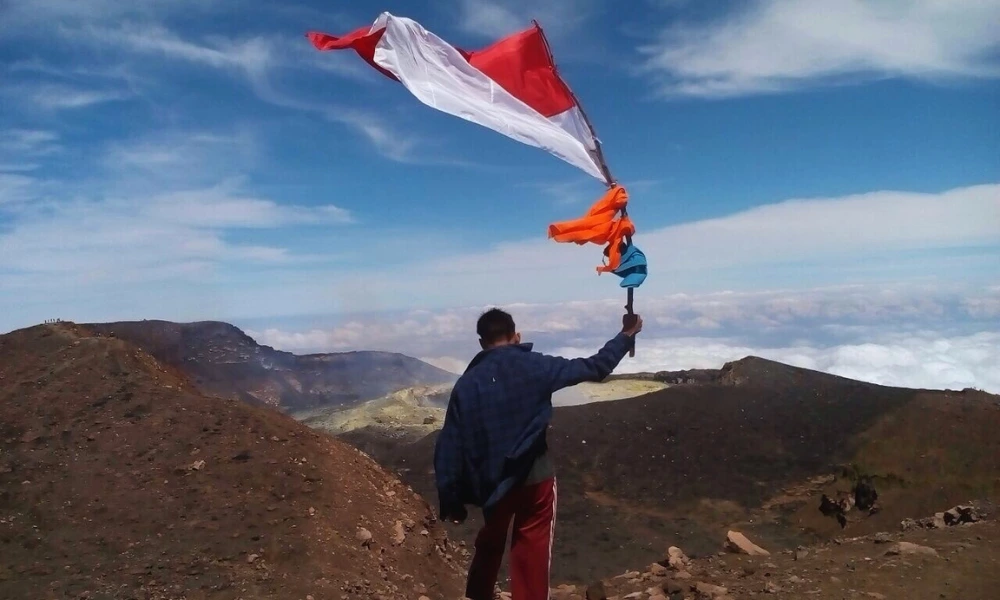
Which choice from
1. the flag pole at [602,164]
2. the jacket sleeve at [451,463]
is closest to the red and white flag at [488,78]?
the flag pole at [602,164]

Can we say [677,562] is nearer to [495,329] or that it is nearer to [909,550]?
[909,550]

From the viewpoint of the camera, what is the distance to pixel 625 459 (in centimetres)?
1820

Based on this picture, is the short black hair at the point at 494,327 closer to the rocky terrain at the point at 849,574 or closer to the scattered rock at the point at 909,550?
the rocky terrain at the point at 849,574

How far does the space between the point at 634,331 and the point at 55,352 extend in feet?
35.3

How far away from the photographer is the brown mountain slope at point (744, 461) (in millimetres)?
14430

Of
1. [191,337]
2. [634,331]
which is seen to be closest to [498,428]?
[634,331]

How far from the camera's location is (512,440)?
12.6ft

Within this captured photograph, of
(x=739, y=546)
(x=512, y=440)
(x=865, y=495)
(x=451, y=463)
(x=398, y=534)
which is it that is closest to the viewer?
(x=512, y=440)

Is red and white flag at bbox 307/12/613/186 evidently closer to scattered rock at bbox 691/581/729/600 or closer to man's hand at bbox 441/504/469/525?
man's hand at bbox 441/504/469/525

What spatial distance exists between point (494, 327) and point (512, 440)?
666mm

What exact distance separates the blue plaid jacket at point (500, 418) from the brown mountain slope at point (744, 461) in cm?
893

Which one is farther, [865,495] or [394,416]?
[394,416]

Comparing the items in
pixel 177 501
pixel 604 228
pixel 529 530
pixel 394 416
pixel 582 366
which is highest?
pixel 604 228

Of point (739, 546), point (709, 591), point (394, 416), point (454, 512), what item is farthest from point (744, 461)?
point (454, 512)
